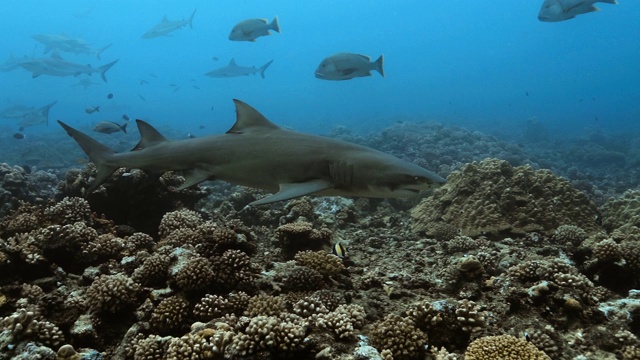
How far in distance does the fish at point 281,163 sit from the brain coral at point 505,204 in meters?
4.18

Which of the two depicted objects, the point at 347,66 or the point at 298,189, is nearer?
the point at 298,189

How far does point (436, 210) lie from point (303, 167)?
5.31 m

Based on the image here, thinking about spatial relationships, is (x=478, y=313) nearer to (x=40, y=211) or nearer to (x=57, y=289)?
(x=57, y=289)

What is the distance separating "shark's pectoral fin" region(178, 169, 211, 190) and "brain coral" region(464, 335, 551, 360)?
13.1ft

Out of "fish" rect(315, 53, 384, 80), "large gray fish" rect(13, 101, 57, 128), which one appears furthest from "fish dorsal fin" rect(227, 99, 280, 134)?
"large gray fish" rect(13, 101, 57, 128)

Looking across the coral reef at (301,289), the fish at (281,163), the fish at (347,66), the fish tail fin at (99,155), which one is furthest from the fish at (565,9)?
the fish tail fin at (99,155)

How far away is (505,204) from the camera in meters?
8.42

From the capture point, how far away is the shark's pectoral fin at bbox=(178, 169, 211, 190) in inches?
221

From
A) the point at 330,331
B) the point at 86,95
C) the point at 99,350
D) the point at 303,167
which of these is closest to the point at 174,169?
the point at 303,167

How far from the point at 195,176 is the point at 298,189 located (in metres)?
1.76

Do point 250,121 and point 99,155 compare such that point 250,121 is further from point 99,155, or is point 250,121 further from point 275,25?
point 275,25

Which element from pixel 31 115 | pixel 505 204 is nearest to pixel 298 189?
pixel 505 204

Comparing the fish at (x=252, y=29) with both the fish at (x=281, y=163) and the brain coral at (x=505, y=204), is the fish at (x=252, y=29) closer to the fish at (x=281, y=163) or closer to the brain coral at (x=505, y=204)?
the brain coral at (x=505, y=204)

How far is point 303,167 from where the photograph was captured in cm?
523
